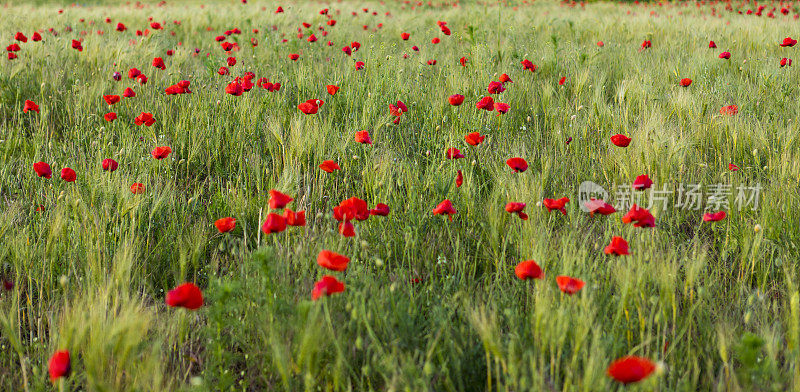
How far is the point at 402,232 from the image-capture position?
66.6 inches

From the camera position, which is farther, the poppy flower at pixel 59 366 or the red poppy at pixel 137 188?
the red poppy at pixel 137 188

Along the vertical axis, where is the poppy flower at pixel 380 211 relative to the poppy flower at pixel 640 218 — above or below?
below

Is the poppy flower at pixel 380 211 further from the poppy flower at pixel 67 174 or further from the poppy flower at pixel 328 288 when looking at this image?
the poppy flower at pixel 67 174

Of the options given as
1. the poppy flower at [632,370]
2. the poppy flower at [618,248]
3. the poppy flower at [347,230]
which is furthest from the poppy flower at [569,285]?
the poppy flower at [347,230]

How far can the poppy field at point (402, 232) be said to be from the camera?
115 cm

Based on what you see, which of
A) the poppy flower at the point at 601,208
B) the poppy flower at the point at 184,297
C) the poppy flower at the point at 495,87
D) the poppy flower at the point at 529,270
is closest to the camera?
the poppy flower at the point at 184,297

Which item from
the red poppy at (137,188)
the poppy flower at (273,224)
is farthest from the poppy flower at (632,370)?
the red poppy at (137,188)

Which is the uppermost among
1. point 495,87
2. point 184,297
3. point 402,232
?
point 495,87

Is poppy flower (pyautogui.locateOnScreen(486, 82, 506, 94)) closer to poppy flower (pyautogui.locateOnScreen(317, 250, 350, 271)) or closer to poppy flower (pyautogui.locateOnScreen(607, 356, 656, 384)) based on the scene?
poppy flower (pyautogui.locateOnScreen(317, 250, 350, 271))

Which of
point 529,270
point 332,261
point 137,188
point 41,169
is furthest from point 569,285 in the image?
point 41,169

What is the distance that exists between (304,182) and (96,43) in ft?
8.62

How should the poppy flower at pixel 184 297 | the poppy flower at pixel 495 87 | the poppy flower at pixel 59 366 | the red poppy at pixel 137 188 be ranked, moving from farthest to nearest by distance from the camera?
the poppy flower at pixel 495 87
the red poppy at pixel 137 188
the poppy flower at pixel 184 297
the poppy flower at pixel 59 366

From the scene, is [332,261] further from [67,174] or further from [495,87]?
[495,87]

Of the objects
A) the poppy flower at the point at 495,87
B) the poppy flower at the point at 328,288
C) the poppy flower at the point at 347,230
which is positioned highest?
the poppy flower at the point at 495,87
